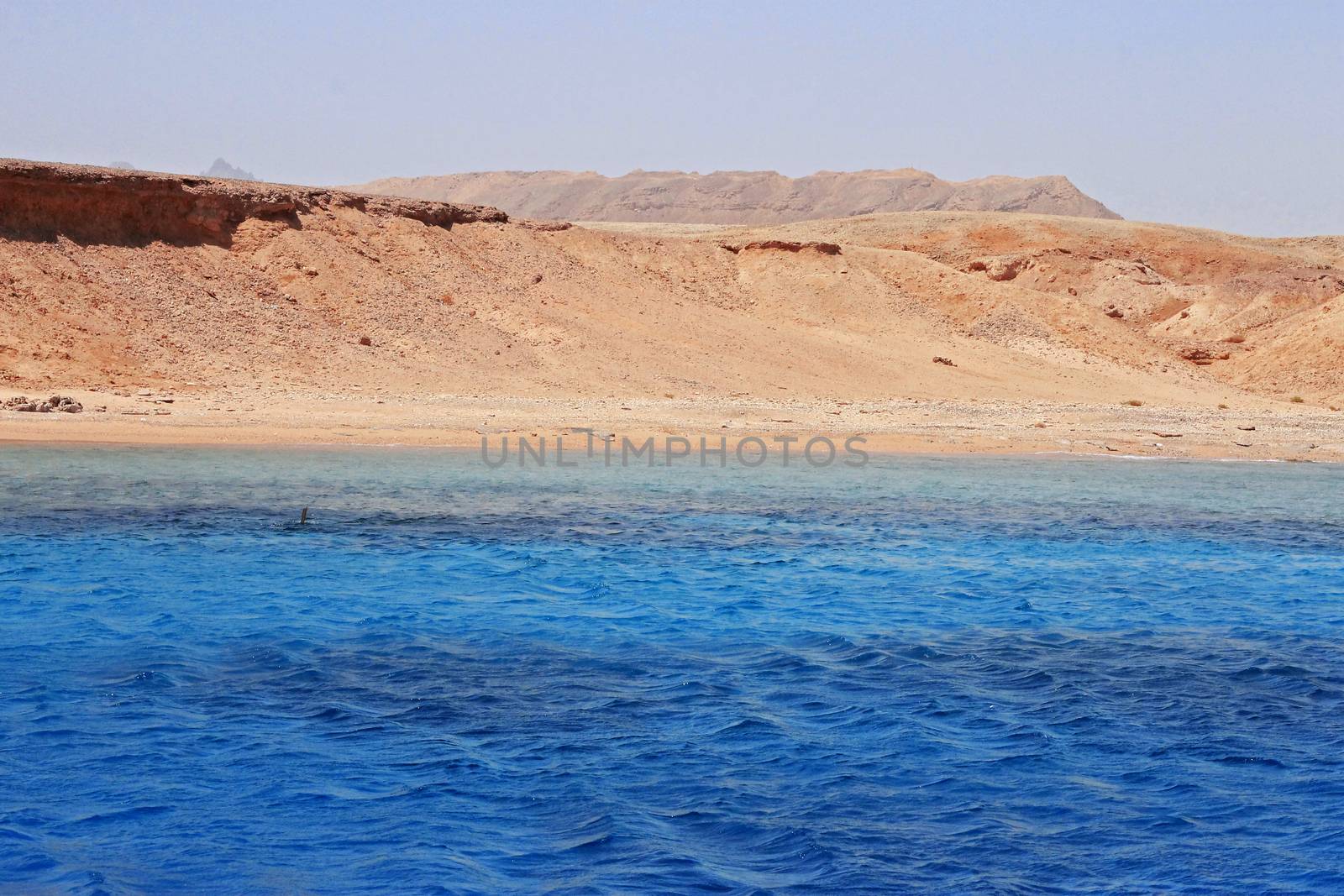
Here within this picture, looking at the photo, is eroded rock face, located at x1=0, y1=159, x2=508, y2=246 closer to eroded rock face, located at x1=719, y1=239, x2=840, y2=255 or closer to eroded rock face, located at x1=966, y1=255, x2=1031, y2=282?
eroded rock face, located at x1=719, y1=239, x2=840, y2=255

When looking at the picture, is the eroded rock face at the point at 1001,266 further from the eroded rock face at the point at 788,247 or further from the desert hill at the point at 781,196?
the desert hill at the point at 781,196

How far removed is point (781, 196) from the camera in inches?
5728

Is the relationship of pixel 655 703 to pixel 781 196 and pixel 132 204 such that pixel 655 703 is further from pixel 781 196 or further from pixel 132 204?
pixel 781 196

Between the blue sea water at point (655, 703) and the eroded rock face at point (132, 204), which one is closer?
the blue sea water at point (655, 703)

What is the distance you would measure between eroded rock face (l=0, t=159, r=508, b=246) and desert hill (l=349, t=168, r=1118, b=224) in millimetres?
102187

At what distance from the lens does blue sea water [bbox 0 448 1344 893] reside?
580 cm

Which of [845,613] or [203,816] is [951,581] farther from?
[203,816]

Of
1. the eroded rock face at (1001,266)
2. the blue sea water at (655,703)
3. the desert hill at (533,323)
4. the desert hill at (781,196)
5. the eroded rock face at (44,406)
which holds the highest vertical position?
the desert hill at (781,196)

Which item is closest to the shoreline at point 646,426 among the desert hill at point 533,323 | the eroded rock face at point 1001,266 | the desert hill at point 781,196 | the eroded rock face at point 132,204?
the desert hill at point 533,323

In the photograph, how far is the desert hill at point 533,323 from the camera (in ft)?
92.5

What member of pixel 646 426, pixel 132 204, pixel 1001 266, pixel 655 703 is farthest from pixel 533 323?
pixel 655 703

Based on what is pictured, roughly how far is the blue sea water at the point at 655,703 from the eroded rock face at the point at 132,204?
698 inches

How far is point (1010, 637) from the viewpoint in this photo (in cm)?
1009

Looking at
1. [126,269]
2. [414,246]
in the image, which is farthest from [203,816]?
[414,246]
